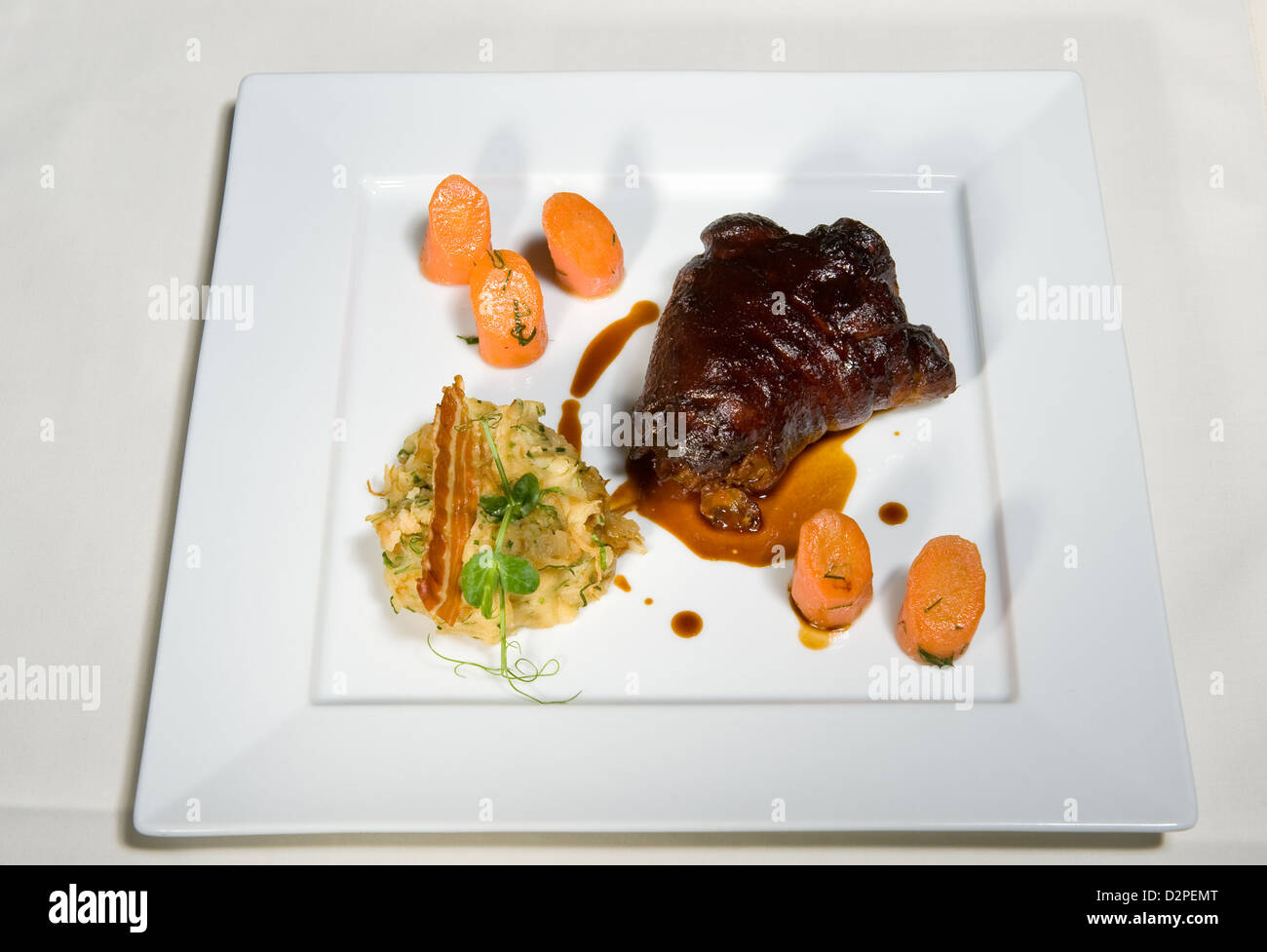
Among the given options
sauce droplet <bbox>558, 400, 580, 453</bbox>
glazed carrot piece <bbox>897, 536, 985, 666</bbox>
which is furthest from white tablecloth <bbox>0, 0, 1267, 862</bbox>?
sauce droplet <bbox>558, 400, 580, 453</bbox>

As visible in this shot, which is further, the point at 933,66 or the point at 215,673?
the point at 933,66

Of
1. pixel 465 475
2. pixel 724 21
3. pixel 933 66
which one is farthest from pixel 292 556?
pixel 933 66

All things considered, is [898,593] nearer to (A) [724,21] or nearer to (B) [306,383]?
(B) [306,383]

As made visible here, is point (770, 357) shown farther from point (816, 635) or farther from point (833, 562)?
point (816, 635)

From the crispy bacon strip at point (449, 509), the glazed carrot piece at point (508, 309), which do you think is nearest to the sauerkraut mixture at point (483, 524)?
the crispy bacon strip at point (449, 509)

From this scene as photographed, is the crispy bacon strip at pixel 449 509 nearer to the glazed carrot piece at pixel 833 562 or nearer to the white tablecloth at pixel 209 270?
the white tablecloth at pixel 209 270

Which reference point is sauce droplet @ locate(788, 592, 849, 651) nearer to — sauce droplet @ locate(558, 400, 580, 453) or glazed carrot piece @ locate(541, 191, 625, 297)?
sauce droplet @ locate(558, 400, 580, 453)

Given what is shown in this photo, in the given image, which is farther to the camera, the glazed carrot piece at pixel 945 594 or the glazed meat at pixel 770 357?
the glazed meat at pixel 770 357
